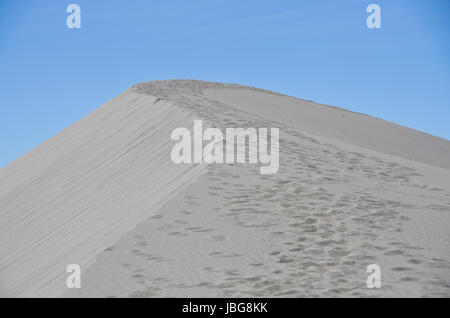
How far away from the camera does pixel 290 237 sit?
487 cm

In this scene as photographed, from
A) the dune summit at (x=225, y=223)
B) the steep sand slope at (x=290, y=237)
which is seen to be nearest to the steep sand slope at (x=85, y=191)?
the dune summit at (x=225, y=223)

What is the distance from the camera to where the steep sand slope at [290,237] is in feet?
13.5

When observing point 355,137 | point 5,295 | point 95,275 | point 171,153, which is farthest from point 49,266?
point 355,137

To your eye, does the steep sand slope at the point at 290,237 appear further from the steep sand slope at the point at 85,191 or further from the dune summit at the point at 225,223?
the steep sand slope at the point at 85,191

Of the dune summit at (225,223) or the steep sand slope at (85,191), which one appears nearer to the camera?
the dune summit at (225,223)

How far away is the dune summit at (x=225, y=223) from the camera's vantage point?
4.22 metres

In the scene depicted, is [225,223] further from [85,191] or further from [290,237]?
[85,191]

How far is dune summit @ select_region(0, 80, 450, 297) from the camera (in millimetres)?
4219

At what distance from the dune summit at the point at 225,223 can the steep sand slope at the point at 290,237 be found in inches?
0.6

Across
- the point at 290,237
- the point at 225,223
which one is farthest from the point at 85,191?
the point at 290,237
